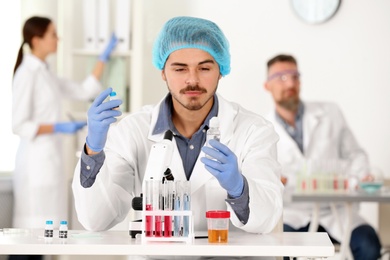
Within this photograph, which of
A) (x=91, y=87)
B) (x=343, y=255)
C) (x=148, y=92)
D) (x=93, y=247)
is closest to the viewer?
(x=93, y=247)

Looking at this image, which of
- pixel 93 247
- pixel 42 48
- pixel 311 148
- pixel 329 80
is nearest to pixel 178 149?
pixel 93 247

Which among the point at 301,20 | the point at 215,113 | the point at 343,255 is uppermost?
the point at 301,20

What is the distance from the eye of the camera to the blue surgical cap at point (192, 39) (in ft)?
8.55

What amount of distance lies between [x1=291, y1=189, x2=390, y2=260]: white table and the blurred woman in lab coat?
1.41 m

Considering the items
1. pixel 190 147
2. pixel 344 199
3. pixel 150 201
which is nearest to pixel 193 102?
pixel 190 147

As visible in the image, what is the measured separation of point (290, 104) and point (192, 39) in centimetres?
315

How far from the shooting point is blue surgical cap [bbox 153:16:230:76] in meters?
2.61

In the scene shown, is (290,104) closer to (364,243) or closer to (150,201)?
(364,243)

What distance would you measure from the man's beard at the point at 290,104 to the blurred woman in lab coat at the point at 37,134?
4.79 ft

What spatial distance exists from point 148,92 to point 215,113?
10.7ft

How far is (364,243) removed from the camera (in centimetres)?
453

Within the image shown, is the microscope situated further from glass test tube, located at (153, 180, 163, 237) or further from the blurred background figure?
the blurred background figure

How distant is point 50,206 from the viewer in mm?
4801

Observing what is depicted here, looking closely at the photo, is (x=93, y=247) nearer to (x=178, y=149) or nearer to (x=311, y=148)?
(x=178, y=149)
